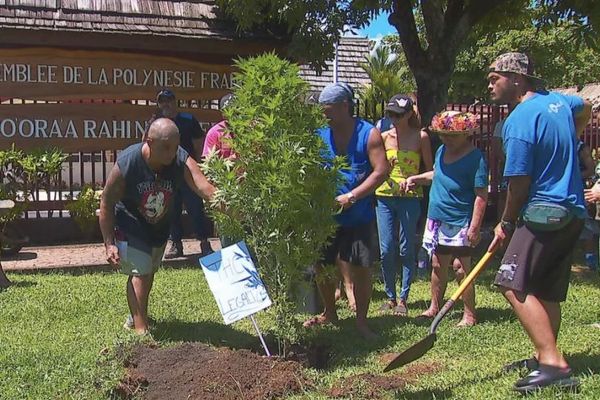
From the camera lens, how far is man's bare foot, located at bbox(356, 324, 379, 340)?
558cm

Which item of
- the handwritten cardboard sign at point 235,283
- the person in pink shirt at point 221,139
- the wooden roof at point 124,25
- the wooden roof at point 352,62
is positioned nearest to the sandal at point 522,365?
the handwritten cardboard sign at point 235,283

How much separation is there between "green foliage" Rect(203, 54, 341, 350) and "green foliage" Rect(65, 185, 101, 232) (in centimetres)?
591

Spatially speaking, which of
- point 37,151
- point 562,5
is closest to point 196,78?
point 37,151

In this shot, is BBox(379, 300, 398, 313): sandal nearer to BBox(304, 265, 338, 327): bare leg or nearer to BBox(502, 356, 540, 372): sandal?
BBox(304, 265, 338, 327): bare leg

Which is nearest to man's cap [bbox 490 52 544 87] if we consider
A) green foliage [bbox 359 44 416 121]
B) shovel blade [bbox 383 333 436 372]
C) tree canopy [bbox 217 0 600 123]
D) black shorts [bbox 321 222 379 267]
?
shovel blade [bbox 383 333 436 372]

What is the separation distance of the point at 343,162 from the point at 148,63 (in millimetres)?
6410

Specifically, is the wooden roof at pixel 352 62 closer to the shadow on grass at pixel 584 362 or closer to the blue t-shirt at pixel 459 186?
the blue t-shirt at pixel 459 186

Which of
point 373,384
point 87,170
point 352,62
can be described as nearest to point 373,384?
point 373,384

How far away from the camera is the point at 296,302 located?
4.93 meters

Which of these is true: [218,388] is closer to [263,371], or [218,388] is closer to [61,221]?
[263,371]

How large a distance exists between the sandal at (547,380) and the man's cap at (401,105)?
8.92ft

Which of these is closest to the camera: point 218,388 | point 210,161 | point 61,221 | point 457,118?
point 218,388

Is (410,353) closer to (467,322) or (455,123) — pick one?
(467,322)

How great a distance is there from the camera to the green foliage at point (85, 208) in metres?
10.2
